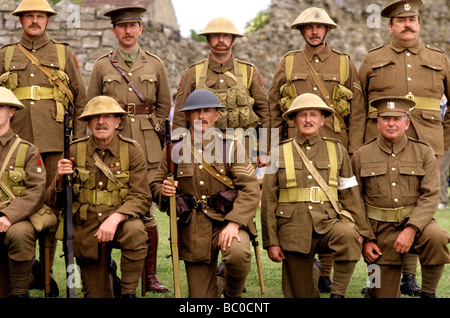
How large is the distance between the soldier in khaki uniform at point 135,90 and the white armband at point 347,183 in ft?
6.19

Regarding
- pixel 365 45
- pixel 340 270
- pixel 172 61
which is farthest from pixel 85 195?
pixel 365 45

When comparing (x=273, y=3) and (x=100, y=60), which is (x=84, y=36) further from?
(x=273, y=3)

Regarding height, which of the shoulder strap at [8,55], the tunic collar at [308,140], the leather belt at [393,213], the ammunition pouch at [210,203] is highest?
the shoulder strap at [8,55]

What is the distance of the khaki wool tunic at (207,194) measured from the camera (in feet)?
20.1

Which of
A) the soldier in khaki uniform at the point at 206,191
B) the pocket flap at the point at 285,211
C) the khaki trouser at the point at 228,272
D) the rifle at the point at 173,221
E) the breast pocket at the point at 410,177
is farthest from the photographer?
the breast pocket at the point at 410,177

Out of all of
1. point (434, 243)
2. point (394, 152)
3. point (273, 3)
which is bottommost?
point (434, 243)

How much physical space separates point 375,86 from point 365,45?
18.1 m

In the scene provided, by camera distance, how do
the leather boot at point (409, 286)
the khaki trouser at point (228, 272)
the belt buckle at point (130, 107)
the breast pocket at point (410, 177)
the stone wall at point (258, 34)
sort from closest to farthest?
the khaki trouser at point (228, 272) → the breast pocket at point (410, 177) → the leather boot at point (409, 286) → the belt buckle at point (130, 107) → the stone wall at point (258, 34)

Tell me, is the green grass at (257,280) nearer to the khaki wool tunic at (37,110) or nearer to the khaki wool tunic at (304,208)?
the khaki wool tunic at (304,208)

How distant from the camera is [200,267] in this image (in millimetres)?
6238

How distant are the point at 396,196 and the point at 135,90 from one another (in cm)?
265

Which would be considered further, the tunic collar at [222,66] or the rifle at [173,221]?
the tunic collar at [222,66]

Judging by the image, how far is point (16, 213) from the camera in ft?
19.9

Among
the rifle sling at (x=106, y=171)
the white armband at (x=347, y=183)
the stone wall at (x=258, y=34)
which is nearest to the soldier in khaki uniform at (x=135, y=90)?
the rifle sling at (x=106, y=171)
